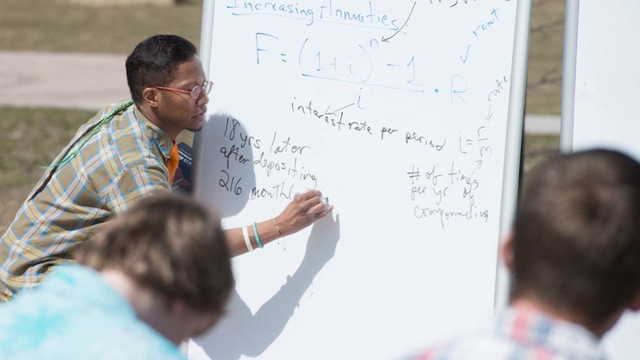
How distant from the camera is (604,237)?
56.9 inches

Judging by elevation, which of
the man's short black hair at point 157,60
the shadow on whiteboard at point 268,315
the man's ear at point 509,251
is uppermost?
the man's short black hair at point 157,60

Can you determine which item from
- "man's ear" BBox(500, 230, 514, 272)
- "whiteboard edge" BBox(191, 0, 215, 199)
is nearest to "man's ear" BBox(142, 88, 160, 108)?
"whiteboard edge" BBox(191, 0, 215, 199)

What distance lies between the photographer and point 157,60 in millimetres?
3258

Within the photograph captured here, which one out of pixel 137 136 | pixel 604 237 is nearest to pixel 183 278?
pixel 604 237

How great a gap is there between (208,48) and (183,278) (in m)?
2.13

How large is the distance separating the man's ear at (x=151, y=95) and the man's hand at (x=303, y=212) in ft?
1.97

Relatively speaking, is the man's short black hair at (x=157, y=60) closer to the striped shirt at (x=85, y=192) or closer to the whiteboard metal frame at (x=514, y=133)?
the striped shirt at (x=85, y=192)

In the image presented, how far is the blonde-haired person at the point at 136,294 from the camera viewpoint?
5.05 ft

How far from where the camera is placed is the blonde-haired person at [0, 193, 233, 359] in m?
1.54

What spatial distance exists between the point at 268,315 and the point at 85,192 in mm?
842

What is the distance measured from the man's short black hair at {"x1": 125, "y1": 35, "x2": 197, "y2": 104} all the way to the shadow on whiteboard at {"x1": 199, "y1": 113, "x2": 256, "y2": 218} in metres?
0.33

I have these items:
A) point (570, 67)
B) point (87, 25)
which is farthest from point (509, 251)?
point (87, 25)

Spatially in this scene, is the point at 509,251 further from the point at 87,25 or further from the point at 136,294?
the point at 87,25

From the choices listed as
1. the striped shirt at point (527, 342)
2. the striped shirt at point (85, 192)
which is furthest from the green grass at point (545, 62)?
the striped shirt at point (527, 342)
